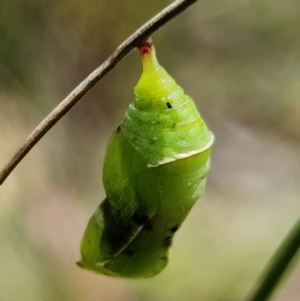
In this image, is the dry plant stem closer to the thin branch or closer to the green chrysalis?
the green chrysalis

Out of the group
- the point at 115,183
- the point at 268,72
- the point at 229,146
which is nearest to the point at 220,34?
the point at 268,72

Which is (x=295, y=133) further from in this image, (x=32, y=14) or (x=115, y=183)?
(x=115, y=183)

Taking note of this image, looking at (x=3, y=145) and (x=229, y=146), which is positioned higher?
(x=229, y=146)

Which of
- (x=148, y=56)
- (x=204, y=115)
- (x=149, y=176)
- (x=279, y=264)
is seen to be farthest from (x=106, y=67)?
(x=204, y=115)

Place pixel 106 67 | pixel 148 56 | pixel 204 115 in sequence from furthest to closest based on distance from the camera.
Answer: pixel 204 115
pixel 148 56
pixel 106 67

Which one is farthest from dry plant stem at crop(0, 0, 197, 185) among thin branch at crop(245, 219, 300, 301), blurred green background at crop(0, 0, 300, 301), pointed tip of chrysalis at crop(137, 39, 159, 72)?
blurred green background at crop(0, 0, 300, 301)

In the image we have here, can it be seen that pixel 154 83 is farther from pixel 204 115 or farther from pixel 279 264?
pixel 204 115
